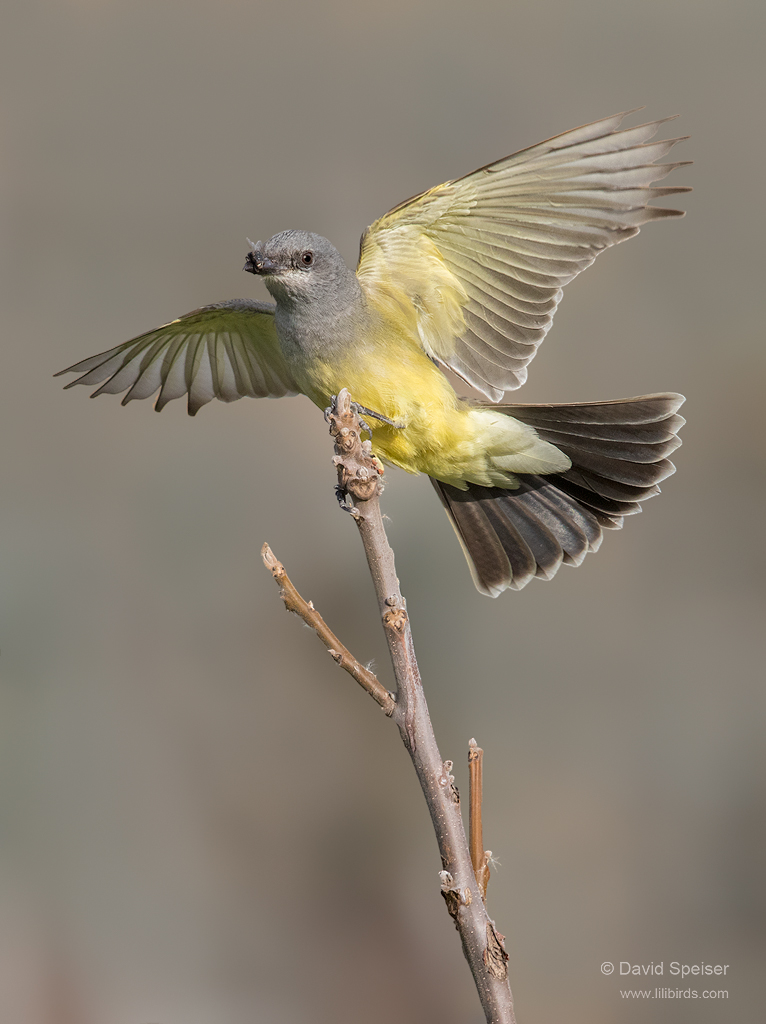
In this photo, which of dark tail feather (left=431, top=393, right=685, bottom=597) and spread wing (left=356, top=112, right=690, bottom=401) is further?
dark tail feather (left=431, top=393, right=685, bottom=597)

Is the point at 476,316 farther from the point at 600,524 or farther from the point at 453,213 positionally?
the point at 600,524

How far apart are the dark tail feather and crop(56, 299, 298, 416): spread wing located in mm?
787

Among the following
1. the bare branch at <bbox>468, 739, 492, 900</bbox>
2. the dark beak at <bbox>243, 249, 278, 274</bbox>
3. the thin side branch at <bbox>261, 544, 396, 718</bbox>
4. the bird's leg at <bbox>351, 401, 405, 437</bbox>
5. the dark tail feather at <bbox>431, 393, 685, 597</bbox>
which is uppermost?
the dark beak at <bbox>243, 249, 278, 274</bbox>

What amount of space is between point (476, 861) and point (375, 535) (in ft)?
1.87

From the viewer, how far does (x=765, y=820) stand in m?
4.64

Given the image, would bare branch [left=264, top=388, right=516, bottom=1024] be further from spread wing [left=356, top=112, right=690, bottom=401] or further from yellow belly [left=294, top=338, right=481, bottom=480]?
spread wing [left=356, top=112, right=690, bottom=401]

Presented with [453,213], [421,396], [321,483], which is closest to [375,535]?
[421,396]

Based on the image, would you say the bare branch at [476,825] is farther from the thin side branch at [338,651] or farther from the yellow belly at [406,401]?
the yellow belly at [406,401]

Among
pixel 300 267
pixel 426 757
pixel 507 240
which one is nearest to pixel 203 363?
pixel 300 267

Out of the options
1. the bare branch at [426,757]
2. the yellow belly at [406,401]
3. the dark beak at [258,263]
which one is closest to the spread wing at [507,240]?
the yellow belly at [406,401]

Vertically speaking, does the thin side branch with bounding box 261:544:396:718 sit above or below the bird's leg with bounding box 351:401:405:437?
below

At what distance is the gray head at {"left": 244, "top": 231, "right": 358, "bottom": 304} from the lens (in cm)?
214

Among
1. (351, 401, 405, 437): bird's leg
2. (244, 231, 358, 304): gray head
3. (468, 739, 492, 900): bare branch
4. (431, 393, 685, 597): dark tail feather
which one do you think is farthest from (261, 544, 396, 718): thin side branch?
(431, 393, 685, 597): dark tail feather

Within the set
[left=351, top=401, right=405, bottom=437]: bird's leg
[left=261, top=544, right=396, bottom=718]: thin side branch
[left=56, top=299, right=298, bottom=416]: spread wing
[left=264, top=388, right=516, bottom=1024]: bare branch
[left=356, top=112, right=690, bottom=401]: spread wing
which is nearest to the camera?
[left=264, top=388, right=516, bottom=1024]: bare branch
